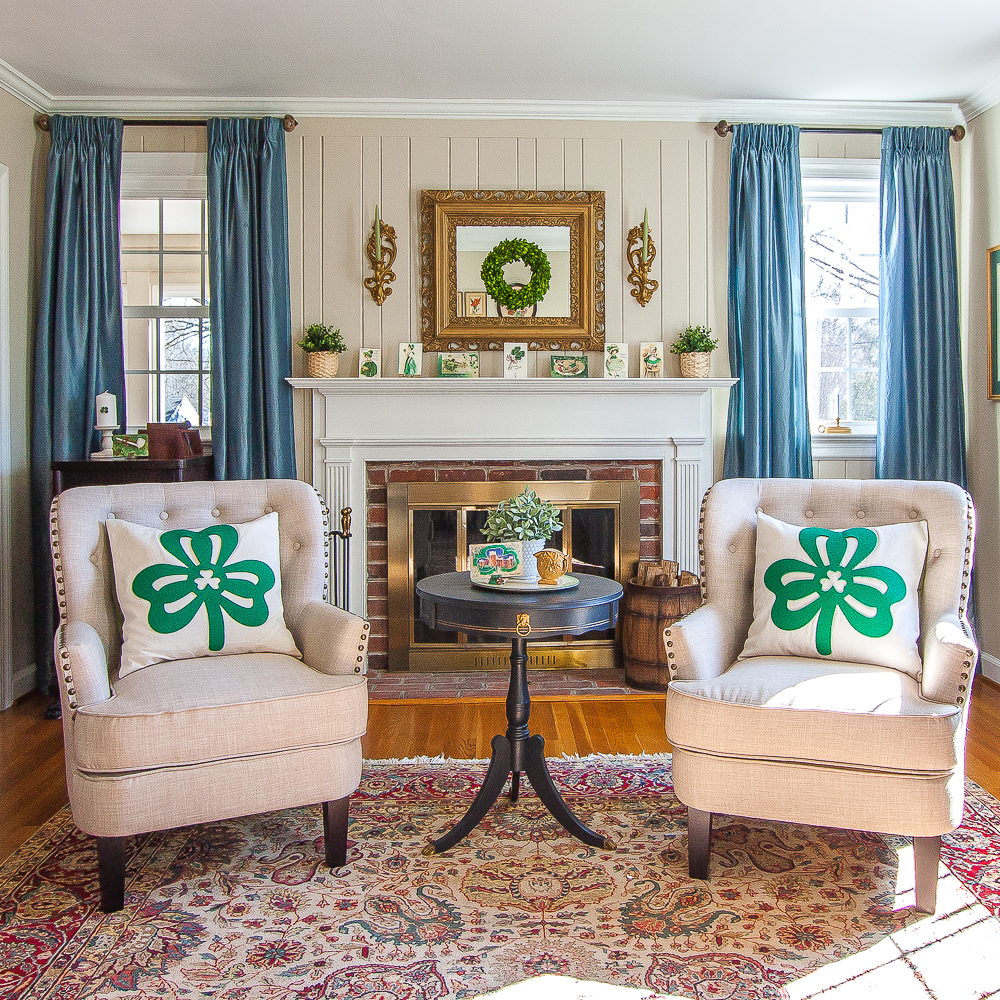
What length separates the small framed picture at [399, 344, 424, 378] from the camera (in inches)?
149

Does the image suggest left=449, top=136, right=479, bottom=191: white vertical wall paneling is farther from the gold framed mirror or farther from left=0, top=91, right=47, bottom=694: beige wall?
left=0, top=91, right=47, bottom=694: beige wall

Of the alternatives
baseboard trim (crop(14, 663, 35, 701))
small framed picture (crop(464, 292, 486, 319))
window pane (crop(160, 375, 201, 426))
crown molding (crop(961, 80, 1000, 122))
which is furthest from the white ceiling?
baseboard trim (crop(14, 663, 35, 701))

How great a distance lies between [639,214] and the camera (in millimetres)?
3846

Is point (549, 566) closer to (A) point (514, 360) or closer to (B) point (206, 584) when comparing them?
(B) point (206, 584)

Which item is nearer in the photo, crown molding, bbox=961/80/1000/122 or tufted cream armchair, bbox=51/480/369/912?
tufted cream armchair, bbox=51/480/369/912

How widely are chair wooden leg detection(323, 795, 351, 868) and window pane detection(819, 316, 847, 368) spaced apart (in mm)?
3166

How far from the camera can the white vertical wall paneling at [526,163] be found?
3.81 meters

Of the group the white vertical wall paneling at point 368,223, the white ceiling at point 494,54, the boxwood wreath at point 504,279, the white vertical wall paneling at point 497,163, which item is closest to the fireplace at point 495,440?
the white vertical wall paneling at point 368,223

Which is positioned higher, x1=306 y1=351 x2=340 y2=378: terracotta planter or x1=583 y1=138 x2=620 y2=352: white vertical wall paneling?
x1=583 y1=138 x2=620 y2=352: white vertical wall paneling

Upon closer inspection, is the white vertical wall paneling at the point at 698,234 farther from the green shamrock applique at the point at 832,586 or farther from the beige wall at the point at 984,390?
the green shamrock applique at the point at 832,586

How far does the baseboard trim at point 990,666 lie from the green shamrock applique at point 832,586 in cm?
191

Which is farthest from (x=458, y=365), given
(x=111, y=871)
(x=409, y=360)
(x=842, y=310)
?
(x=111, y=871)

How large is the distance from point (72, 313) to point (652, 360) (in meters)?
2.54

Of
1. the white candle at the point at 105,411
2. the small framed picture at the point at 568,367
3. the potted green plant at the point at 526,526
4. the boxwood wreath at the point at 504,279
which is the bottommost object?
the potted green plant at the point at 526,526
